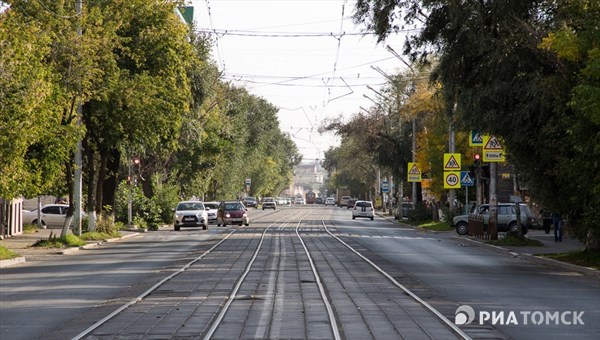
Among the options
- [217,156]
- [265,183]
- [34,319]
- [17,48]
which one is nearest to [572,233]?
[17,48]

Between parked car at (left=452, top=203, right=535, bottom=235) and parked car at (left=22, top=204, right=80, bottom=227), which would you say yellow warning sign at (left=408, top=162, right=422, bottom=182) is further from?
parked car at (left=22, top=204, right=80, bottom=227)

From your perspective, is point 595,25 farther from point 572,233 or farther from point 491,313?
point 491,313

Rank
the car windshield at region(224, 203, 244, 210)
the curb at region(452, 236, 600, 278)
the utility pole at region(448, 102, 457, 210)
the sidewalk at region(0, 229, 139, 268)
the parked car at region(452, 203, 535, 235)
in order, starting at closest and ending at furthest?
the curb at region(452, 236, 600, 278), the sidewalk at region(0, 229, 139, 268), the utility pole at region(448, 102, 457, 210), the parked car at region(452, 203, 535, 235), the car windshield at region(224, 203, 244, 210)

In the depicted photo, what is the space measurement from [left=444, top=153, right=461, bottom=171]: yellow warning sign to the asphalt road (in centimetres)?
1151

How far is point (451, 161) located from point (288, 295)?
2790 centimetres

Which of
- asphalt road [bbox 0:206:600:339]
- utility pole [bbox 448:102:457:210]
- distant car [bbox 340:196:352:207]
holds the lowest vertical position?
asphalt road [bbox 0:206:600:339]

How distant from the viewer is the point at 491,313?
1608 centimetres

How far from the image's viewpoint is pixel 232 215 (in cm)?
6356

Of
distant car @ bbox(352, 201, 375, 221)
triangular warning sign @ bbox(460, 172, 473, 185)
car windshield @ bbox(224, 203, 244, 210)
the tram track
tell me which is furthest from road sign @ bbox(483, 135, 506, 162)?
distant car @ bbox(352, 201, 375, 221)

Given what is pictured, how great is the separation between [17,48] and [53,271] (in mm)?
6434

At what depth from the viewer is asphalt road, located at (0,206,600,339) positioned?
559 inches

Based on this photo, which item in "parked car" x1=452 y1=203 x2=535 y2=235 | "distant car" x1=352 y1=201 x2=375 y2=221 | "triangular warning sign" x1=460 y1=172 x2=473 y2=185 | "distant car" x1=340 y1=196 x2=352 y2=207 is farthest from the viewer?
"distant car" x1=340 y1=196 x2=352 y2=207

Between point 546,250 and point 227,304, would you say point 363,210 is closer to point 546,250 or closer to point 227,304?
point 546,250

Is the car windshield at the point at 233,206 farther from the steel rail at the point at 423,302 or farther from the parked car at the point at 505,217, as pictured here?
the steel rail at the point at 423,302
